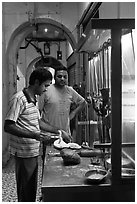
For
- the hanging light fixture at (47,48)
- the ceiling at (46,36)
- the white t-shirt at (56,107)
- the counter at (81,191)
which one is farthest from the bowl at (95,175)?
the hanging light fixture at (47,48)

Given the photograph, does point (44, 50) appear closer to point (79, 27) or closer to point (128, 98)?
point (79, 27)

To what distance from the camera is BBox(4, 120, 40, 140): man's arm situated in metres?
2.01

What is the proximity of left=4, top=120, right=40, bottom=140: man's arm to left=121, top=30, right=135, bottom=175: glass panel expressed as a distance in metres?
0.70

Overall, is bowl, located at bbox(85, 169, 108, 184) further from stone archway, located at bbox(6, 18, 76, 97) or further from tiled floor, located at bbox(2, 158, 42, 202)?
stone archway, located at bbox(6, 18, 76, 97)

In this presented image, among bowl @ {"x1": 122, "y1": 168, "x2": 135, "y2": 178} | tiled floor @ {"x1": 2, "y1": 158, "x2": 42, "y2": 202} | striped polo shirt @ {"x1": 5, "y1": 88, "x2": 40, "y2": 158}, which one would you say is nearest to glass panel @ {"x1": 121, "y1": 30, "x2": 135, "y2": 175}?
bowl @ {"x1": 122, "y1": 168, "x2": 135, "y2": 178}

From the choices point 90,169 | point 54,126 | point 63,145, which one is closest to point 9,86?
point 54,126

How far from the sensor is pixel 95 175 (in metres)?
1.67

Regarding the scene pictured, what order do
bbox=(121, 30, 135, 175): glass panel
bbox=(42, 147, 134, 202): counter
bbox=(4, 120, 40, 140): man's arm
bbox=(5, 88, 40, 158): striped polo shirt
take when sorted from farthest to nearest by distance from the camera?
bbox=(5, 88, 40, 158): striped polo shirt, bbox=(4, 120, 40, 140): man's arm, bbox=(121, 30, 135, 175): glass panel, bbox=(42, 147, 134, 202): counter

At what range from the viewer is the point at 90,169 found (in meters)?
1.82

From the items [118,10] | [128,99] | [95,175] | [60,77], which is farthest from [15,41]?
[95,175]

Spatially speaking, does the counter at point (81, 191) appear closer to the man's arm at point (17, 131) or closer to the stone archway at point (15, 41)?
the man's arm at point (17, 131)

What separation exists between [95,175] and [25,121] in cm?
78

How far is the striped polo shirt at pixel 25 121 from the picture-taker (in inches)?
83.3

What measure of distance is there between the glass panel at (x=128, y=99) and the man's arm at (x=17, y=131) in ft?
2.28
